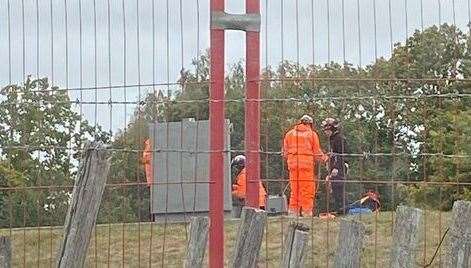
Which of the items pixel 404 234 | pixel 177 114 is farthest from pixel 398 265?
pixel 177 114

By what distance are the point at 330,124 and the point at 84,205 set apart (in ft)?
7.83

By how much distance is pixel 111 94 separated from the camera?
4.60 meters

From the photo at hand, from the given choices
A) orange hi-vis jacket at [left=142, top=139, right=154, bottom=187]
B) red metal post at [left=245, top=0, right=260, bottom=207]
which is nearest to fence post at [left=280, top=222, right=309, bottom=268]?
red metal post at [left=245, top=0, right=260, bottom=207]

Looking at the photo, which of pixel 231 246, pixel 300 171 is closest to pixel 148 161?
pixel 300 171

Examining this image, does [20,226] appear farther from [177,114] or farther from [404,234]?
[404,234]

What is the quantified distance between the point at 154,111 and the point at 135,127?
142 mm

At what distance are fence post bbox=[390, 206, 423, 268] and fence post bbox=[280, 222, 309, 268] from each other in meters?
0.36

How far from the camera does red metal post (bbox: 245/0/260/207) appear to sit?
15.2ft

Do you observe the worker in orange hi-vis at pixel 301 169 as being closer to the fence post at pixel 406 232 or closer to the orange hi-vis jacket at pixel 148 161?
the orange hi-vis jacket at pixel 148 161

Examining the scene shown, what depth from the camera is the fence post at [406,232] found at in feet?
13.1

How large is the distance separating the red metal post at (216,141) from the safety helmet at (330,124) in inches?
54.2

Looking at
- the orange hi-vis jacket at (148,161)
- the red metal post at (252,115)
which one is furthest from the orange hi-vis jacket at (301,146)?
the orange hi-vis jacket at (148,161)

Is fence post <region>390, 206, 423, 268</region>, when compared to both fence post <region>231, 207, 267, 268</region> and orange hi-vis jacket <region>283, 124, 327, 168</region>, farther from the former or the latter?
orange hi-vis jacket <region>283, 124, 327, 168</region>

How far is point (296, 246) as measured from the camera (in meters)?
3.94
